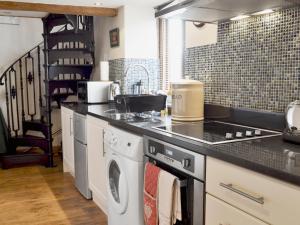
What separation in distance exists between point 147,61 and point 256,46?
1.68m

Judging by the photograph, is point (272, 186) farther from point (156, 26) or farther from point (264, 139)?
point (156, 26)

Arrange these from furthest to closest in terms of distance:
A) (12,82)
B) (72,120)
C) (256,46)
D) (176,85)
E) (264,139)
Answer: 1. (12,82)
2. (72,120)
3. (176,85)
4. (256,46)
5. (264,139)

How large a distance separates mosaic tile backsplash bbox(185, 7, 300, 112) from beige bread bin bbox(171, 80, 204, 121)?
0.77ft

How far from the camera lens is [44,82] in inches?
178

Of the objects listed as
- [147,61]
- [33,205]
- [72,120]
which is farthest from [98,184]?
[147,61]

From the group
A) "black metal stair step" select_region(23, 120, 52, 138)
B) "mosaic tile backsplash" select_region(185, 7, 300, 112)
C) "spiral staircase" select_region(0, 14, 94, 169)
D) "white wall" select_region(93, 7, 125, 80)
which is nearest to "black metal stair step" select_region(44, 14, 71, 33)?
"spiral staircase" select_region(0, 14, 94, 169)

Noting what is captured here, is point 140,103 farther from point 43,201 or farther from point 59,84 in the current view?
point 59,84

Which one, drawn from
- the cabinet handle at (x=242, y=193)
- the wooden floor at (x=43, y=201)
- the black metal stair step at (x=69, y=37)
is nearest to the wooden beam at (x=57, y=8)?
the black metal stair step at (x=69, y=37)

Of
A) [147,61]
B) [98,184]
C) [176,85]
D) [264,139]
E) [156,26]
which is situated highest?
[156,26]

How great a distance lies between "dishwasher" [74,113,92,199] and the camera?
3060 mm

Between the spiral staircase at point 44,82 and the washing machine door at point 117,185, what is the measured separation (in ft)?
7.01

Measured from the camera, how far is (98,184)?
2.81 m

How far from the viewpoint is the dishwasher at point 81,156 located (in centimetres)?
306

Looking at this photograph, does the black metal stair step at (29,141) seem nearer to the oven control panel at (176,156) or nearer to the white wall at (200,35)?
the white wall at (200,35)
